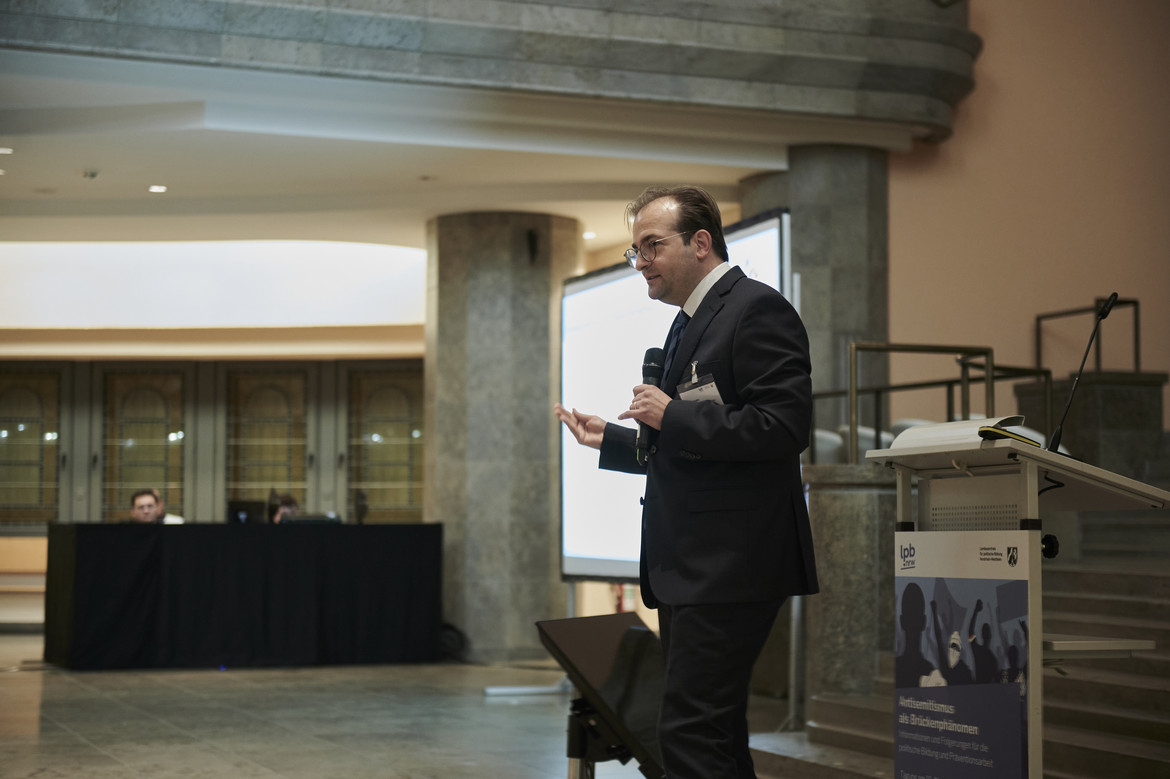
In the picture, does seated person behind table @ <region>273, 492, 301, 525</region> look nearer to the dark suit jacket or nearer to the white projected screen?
the white projected screen

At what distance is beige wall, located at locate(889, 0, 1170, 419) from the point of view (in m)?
8.67

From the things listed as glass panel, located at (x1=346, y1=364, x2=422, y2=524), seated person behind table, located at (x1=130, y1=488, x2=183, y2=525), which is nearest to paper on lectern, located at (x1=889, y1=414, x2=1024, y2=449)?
seated person behind table, located at (x1=130, y1=488, x2=183, y2=525)

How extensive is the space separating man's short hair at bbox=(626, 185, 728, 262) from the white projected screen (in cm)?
310

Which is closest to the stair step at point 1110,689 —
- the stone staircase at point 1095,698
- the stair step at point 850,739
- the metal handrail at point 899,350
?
the stone staircase at point 1095,698

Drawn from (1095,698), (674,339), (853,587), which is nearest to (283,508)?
(853,587)

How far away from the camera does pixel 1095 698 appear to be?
4.45m

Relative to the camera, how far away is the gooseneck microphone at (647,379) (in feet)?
8.40

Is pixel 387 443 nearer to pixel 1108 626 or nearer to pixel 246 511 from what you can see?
pixel 246 511

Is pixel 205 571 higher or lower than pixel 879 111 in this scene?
lower

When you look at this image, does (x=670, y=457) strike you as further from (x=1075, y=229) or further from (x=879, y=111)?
(x=1075, y=229)

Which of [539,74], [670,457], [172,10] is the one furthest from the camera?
[539,74]

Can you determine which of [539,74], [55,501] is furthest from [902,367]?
[55,501]

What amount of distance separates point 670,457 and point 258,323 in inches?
434

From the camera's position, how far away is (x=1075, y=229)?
9000mm
